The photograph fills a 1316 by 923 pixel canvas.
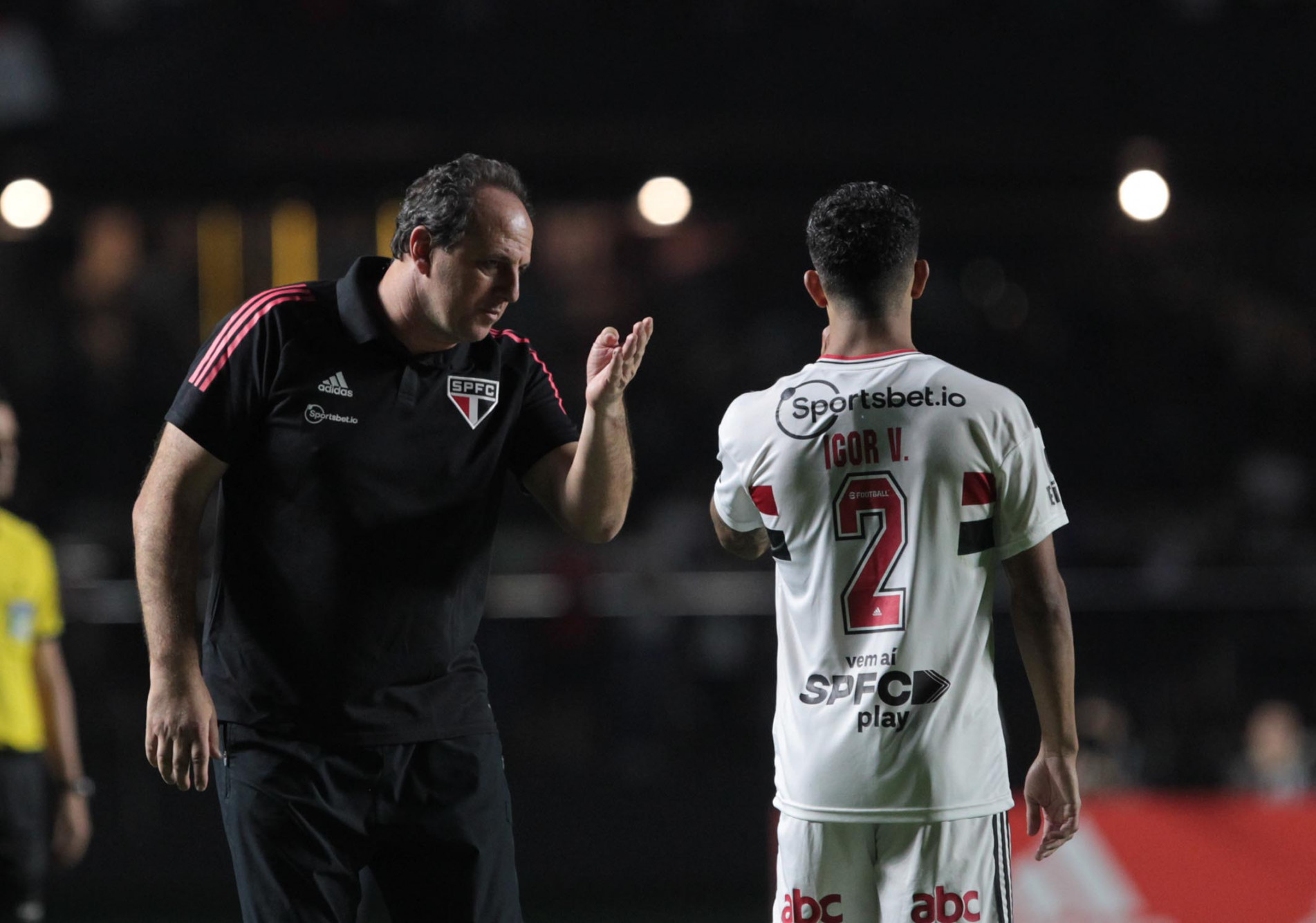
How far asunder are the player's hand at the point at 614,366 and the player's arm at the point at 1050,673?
81 cm

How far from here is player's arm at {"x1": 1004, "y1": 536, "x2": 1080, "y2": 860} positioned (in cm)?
281

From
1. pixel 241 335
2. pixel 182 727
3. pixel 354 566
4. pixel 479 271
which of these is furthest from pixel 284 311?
pixel 182 727

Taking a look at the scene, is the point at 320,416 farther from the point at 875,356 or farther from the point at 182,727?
the point at 875,356

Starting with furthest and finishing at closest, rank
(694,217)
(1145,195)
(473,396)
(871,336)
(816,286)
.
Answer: (694,217) → (1145,195) → (473,396) → (816,286) → (871,336)

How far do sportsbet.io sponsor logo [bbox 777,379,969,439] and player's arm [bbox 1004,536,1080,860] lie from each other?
0.33 meters

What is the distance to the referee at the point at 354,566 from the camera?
2.95m

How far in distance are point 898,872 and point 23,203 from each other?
6.86m

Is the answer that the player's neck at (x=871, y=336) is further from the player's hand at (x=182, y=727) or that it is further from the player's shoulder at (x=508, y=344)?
the player's hand at (x=182, y=727)

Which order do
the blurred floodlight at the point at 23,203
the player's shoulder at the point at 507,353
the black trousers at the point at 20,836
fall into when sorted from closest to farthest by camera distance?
the player's shoulder at the point at 507,353
the black trousers at the point at 20,836
the blurred floodlight at the point at 23,203

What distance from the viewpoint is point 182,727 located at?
9.36 ft

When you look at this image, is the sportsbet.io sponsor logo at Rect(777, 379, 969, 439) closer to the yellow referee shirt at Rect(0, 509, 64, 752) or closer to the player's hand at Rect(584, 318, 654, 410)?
the player's hand at Rect(584, 318, 654, 410)

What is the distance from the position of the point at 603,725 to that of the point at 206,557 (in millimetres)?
2407

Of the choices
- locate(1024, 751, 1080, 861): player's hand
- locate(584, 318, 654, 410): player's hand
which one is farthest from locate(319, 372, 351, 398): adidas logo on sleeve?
locate(1024, 751, 1080, 861): player's hand

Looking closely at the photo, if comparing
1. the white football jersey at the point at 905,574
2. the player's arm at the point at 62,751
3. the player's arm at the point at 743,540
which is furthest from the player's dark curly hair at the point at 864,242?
the player's arm at the point at 62,751
